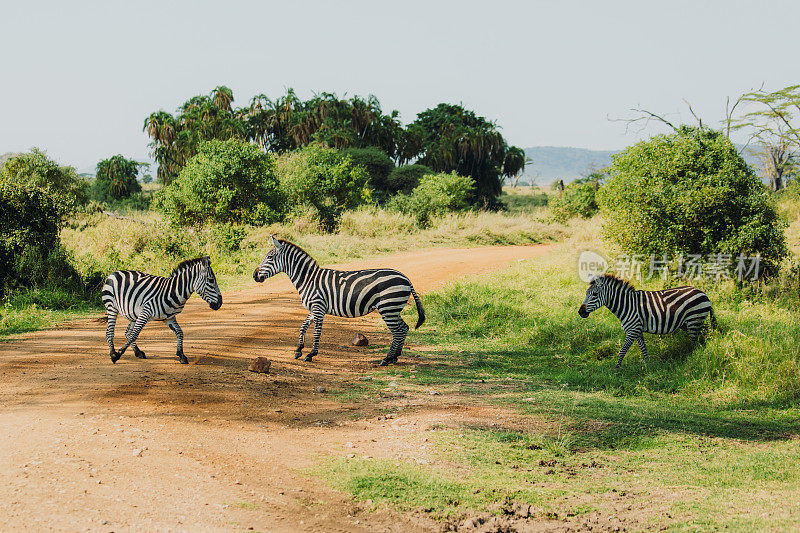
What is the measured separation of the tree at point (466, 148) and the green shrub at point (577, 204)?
1634 centimetres

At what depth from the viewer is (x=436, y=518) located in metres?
4.76

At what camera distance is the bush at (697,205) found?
12305 mm

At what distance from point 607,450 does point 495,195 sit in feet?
176

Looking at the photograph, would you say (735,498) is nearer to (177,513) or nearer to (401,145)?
(177,513)

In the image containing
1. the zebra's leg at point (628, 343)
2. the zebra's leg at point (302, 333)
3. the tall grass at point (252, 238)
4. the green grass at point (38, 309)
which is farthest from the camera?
the tall grass at point (252, 238)

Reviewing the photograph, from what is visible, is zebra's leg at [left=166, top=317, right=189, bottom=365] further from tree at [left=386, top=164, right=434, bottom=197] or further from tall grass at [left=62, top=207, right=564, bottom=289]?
tree at [left=386, top=164, right=434, bottom=197]

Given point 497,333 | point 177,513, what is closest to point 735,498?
point 177,513

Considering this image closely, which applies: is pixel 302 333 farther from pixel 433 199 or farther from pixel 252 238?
pixel 433 199

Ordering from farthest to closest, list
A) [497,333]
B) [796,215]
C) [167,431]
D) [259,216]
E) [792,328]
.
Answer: [259,216], [796,215], [497,333], [792,328], [167,431]

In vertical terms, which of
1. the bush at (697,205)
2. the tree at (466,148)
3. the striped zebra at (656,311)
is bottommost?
the striped zebra at (656,311)

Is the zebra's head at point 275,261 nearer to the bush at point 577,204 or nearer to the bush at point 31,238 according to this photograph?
the bush at point 31,238

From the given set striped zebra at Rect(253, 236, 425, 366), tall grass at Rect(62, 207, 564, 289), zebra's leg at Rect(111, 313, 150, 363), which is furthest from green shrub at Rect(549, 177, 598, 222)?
zebra's leg at Rect(111, 313, 150, 363)

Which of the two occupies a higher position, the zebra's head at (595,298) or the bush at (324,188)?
the bush at (324,188)

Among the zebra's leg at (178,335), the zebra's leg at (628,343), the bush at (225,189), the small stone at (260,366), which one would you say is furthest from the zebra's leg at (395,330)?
the bush at (225,189)
